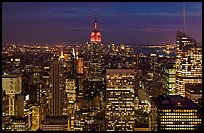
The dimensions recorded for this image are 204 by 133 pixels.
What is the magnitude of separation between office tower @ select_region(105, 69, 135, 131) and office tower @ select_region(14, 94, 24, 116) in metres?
1.41

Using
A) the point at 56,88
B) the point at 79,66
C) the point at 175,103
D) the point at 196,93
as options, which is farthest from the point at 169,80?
the point at 56,88

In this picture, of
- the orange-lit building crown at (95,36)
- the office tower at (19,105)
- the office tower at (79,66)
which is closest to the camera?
the orange-lit building crown at (95,36)

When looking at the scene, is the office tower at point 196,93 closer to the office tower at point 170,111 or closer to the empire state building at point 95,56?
the office tower at point 170,111

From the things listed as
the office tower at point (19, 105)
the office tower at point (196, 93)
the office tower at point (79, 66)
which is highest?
the office tower at point (79, 66)

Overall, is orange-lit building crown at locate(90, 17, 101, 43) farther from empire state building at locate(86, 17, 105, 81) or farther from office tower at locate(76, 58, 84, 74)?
office tower at locate(76, 58, 84, 74)

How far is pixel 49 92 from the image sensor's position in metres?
5.71

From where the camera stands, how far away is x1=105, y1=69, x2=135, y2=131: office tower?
5.44m

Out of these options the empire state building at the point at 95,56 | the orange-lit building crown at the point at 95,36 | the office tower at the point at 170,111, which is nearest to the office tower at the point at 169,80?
the office tower at the point at 170,111

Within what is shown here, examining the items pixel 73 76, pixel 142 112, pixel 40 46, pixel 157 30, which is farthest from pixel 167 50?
pixel 73 76

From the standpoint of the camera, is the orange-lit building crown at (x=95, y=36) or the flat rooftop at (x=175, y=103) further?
the flat rooftop at (x=175, y=103)

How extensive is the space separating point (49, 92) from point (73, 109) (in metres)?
0.53

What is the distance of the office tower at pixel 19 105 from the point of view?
4.93 m

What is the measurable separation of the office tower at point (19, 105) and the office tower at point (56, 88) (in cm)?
50

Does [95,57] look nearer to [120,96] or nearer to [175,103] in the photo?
[175,103]
